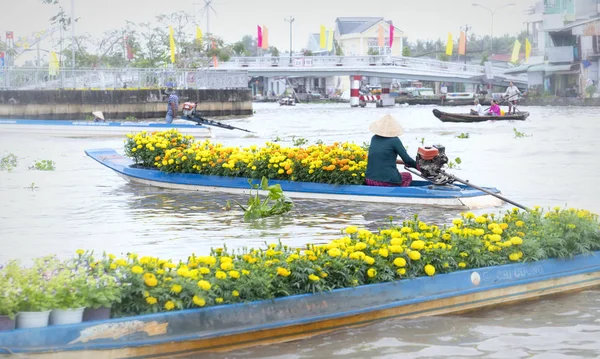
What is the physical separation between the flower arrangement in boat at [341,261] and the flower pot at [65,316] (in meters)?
0.10

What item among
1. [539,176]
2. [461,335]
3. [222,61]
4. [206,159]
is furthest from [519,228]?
[222,61]

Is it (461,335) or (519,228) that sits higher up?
(519,228)

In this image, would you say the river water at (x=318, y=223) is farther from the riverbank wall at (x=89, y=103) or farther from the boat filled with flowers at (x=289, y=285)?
the riverbank wall at (x=89, y=103)

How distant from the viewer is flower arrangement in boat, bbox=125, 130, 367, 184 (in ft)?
48.1

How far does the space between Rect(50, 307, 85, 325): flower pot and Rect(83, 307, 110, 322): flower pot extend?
0.24 feet

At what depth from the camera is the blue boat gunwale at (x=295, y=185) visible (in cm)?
1360

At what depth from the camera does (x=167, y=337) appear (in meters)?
6.40

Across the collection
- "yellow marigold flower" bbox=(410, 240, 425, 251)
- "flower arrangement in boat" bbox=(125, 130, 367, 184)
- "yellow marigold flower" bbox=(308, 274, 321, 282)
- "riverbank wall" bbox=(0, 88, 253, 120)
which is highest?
"riverbank wall" bbox=(0, 88, 253, 120)

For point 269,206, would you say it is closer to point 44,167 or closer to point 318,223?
point 318,223

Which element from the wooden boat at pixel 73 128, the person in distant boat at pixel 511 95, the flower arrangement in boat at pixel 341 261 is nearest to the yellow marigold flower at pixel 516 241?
the flower arrangement in boat at pixel 341 261

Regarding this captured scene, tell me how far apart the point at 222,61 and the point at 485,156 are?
51226mm

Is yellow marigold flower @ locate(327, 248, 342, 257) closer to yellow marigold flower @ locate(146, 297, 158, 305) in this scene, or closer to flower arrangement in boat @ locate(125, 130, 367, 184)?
yellow marigold flower @ locate(146, 297, 158, 305)

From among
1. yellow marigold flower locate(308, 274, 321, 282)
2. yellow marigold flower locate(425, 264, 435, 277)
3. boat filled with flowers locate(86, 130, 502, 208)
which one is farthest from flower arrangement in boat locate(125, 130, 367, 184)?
yellow marigold flower locate(308, 274, 321, 282)

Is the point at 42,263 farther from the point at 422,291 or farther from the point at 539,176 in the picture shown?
the point at 539,176
